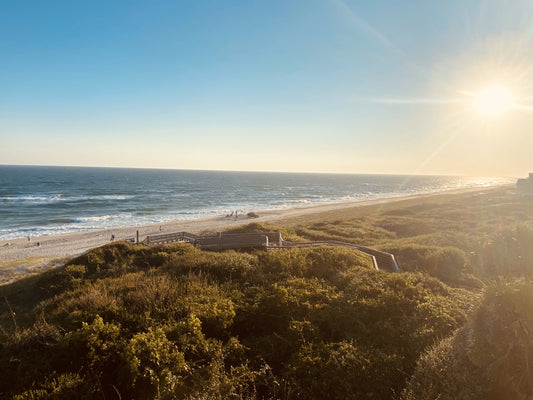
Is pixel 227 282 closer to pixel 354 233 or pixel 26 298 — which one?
pixel 26 298

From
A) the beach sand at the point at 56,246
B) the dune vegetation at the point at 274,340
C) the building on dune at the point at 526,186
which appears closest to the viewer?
the dune vegetation at the point at 274,340

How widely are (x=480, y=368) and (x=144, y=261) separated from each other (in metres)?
14.9

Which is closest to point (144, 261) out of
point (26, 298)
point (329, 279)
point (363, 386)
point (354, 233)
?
point (26, 298)

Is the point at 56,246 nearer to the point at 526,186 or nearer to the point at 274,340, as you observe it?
the point at 274,340

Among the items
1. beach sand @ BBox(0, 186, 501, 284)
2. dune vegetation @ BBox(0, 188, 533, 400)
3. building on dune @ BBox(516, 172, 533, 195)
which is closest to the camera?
dune vegetation @ BBox(0, 188, 533, 400)

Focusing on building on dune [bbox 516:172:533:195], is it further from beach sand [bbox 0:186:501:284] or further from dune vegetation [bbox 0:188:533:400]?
dune vegetation [bbox 0:188:533:400]

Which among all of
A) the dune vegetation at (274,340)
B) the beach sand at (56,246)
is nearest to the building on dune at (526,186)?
the beach sand at (56,246)

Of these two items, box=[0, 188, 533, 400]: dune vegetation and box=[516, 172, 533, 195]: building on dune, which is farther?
box=[516, 172, 533, 195]: building on dune

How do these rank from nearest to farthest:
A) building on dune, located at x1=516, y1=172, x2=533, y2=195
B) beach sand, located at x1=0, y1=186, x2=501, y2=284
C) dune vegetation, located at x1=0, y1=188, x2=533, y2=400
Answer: dune vegetation, located at x1=0, y1=188, x2=533, y2=400 → beach sand, located at x1=0, y1=186, x2=501, y2=284 → building on dune, located at x1=516, y1=172, x2=533, y2=195

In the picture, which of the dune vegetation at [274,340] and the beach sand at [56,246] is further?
the beach sand at [56,246]

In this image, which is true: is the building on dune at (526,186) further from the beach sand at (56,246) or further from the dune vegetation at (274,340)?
the dune vegetation at (274,340)

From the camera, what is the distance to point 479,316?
6.75m

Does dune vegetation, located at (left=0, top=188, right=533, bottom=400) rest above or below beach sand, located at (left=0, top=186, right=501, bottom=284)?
above

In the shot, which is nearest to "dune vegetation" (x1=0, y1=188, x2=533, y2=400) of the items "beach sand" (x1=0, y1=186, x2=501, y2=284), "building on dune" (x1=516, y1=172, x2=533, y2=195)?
"beach sand" (x1=0, y1=186, x2=501, y2=284)
